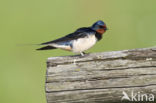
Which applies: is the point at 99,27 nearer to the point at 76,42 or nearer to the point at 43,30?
the point at 76,42

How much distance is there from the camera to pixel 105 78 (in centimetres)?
261

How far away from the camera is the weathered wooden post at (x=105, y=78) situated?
8.54ft

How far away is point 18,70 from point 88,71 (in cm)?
468

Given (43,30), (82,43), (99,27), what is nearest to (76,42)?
(82,43)

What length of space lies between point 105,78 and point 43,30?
592 centimetres

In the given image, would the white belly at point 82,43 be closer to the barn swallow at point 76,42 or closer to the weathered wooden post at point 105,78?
the barn swallow at point 76,42

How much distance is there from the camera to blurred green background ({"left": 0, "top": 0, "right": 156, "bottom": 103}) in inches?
269

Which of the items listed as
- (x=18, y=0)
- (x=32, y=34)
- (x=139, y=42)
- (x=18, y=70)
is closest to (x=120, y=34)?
(x=139, y=42)

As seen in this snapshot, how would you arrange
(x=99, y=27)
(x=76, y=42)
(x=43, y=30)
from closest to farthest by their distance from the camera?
(x=76, y=42) < (x=99, y=27) < (x=43, y=30)

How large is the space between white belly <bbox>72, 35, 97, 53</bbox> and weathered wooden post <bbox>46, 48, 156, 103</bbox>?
94 cm

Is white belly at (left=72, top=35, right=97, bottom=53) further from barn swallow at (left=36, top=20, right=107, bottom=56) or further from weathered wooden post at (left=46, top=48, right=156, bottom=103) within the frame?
weathered wooden post at (left=46, top=48, right=156, bottom=103)

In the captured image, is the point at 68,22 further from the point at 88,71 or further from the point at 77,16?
the point at 88,71

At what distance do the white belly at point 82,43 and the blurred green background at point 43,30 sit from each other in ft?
8.60

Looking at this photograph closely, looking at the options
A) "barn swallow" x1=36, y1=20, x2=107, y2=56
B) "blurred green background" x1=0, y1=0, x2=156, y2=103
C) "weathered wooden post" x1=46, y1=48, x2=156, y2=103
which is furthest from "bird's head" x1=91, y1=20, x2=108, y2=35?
"blurred green background" x1=0, y1=0, x2=156, y2=103
